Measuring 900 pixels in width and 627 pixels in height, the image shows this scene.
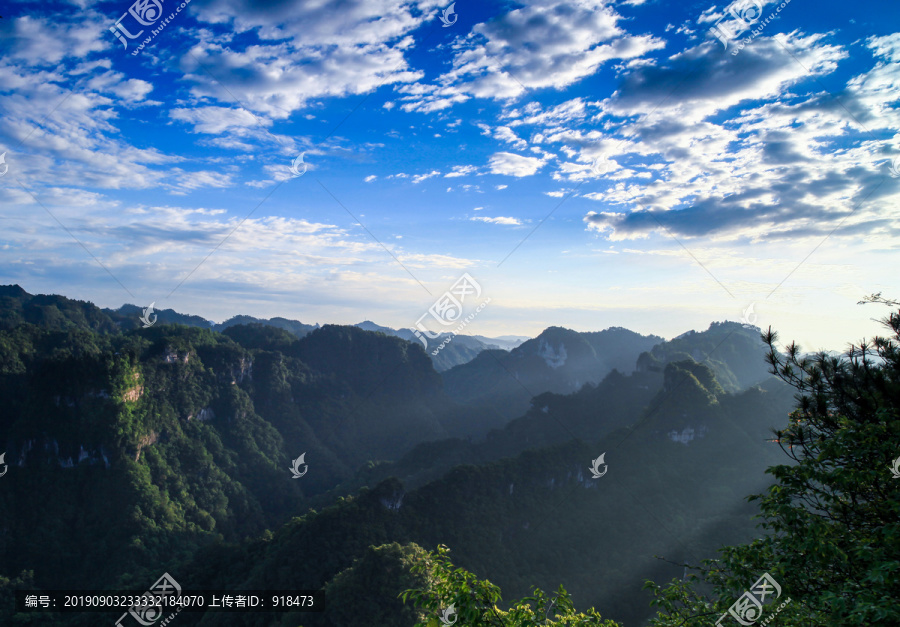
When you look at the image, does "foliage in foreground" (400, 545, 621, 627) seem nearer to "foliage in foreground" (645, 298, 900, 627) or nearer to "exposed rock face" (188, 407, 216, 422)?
"foliage in foreground" (645, 298, 900, 627)

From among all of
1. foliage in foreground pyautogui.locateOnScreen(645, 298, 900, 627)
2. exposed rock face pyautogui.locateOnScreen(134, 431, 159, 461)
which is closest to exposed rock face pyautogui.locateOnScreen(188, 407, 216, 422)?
exposed rock face pyautogui.locateOnScreen(134, 431, 159, 461)

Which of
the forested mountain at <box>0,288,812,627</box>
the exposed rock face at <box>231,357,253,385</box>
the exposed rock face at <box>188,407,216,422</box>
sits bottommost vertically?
the forested mountain at <box>0,288,812,627</box>

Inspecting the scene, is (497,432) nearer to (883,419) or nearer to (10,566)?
(10,566)

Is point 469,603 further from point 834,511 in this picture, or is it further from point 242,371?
point 242,371

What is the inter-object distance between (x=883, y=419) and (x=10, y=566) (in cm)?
6974

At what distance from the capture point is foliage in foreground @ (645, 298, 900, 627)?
752cm

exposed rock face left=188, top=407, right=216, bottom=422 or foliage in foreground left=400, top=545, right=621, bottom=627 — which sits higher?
exposed rock face left=188, top=407, right=216, bottom=422

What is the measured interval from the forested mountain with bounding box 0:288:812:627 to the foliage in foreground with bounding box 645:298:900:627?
24.3 meters

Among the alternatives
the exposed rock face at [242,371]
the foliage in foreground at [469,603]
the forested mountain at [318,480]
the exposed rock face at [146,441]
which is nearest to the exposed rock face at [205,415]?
the forested mountain at [318,480]

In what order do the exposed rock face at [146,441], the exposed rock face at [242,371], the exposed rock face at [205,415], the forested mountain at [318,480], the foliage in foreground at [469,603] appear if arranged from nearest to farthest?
1. the foliage in foreground at [469,603]
2. the forested mountain at [318,480]
3. the exposed rock face at [146,441]
4. the exposed rock face at [205,415]
5. the exposed rock face at [242,371]

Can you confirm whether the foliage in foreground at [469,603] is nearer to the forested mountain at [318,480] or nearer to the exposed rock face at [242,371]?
the forested mountain at [318,480]

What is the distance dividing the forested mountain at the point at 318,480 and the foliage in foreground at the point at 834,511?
24.3 metres

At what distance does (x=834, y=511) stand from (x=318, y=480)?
269 ft

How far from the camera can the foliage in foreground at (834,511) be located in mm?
7516
